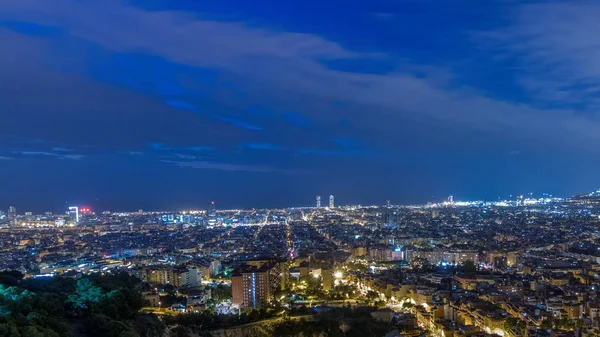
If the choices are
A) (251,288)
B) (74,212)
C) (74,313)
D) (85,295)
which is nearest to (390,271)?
(251,288)

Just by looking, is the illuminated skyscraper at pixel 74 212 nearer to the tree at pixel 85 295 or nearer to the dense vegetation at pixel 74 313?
the dense vegetation at pixel 74 313

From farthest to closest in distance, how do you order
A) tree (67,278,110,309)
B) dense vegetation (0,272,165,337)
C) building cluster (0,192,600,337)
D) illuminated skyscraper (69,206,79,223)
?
illuminated skyscraper (69,206,79,223) < building cluster (0,192,600,337) < tree (67,278,110,309) < dense vegetation (0,272,165,337)

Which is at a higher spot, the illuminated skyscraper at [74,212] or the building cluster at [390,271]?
the illuminated skyscraper at [74,212]

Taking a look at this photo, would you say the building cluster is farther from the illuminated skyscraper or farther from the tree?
the illuminated skyscraper

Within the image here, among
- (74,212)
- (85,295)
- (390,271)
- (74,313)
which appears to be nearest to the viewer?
(74,313)

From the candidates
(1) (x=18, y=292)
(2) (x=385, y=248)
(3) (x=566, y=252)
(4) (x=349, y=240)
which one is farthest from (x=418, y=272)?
(1) (x=18, y=292)

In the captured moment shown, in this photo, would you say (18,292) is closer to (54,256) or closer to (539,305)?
(539,305)

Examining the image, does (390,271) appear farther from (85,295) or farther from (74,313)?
(74,313)

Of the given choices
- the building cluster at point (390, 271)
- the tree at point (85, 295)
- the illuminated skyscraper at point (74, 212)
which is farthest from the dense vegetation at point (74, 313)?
the illuminated skyscraper at point (74, 212)

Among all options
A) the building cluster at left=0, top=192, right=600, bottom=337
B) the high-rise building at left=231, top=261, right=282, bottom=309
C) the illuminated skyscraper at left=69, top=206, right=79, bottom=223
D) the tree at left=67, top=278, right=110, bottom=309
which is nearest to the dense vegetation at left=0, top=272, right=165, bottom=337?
the tree at left=67, top=278, right=110, bottom=309
